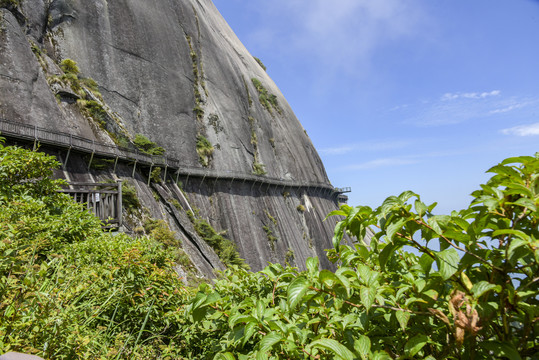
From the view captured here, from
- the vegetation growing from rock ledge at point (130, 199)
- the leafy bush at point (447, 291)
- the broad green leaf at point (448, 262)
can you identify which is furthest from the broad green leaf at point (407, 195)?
the vegetation growing from rock ledge at point (130, 199)

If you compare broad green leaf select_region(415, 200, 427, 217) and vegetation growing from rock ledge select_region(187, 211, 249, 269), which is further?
vegetation growing from rock ledge select_region(187, 211, 249, 269)

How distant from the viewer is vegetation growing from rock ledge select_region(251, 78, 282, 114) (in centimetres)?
4085

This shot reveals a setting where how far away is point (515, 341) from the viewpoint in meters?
1.52

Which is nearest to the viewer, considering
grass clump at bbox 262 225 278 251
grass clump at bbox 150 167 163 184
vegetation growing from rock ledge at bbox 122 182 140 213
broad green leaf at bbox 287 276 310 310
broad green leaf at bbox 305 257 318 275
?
broad green leaf at bbox 287 276 310 310

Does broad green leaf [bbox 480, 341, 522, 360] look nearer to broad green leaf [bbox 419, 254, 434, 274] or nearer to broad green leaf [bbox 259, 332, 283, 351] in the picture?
broad green leaf [bbox 419, 254, 434, 274]

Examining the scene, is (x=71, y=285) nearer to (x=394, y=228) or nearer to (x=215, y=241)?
(x=394, y=228)

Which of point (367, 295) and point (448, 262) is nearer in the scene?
point (448, 262)

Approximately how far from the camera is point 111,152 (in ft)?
58.2

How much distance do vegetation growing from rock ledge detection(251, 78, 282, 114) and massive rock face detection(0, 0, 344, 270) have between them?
11.7 inches

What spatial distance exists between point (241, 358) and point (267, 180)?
30260 millimetres

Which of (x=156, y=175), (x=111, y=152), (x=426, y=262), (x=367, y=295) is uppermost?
(x=111, y=152)

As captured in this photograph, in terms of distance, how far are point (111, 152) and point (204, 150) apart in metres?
10.2

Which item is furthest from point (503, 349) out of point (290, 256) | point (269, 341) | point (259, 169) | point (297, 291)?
point (259, 169)

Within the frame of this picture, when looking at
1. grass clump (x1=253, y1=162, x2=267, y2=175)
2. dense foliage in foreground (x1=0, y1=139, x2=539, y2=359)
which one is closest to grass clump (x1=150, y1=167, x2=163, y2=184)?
grass clump (x1=253, y1=162, x2=267, y2=175)
